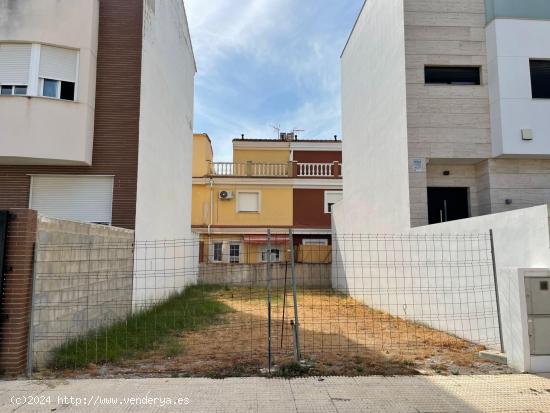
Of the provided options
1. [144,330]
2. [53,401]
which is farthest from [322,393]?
[144,330]

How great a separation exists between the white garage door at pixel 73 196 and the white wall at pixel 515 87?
9326mm

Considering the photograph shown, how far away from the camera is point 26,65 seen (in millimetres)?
9320

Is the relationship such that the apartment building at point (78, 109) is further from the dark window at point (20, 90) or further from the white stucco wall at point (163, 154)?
the white stucco wall at point (163, 154)

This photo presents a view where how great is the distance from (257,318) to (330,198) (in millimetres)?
15520

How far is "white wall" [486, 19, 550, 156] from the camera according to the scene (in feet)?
32.4

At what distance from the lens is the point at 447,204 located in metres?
10.7

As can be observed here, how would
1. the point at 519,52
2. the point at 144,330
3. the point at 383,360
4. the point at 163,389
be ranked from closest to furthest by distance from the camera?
the point at 163,389 < the point at 383,360 < the point at 144,330 < the point at 519,52

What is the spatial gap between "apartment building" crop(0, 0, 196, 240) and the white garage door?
23mm

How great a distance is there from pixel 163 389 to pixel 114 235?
4442 mm

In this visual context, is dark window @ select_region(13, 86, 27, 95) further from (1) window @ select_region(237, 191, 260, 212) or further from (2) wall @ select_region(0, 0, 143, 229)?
(1) window @ select_region(237, 191, 260, 212)

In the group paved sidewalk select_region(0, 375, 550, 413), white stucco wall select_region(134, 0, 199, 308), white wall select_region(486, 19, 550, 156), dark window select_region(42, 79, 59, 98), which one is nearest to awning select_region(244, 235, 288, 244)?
white stucco wall select_region(134, 0, 199, 308)

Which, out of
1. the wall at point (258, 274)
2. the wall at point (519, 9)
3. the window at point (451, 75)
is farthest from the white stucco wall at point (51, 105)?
the wall at point (258, 274)

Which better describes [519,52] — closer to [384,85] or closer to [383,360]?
[384,85]

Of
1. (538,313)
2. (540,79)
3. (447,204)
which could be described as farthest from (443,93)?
(538,313)
